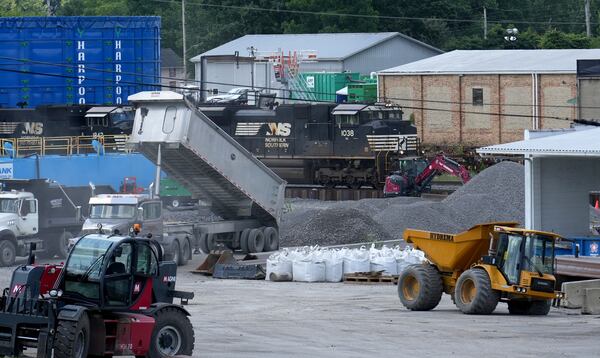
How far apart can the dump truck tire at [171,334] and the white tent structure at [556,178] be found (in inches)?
571

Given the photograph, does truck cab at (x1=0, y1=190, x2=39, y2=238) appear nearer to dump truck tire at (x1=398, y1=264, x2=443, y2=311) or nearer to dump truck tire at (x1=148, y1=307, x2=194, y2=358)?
dump truck tire at (x1=398, y1=264, x2=443, y2=311)

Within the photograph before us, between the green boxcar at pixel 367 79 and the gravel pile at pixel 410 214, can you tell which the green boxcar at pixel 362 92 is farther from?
the gravel pile at pixel 410 214

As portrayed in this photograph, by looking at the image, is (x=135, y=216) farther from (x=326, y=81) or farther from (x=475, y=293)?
(x=326, y=81)

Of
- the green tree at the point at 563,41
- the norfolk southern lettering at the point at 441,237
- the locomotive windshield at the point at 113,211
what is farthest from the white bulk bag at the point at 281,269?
the green tree at the point at 563,41

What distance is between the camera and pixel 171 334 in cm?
1491

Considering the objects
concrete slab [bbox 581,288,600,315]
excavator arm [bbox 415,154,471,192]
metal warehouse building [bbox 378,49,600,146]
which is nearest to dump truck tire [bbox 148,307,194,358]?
concrete slab [bbox 581,288,600,315]

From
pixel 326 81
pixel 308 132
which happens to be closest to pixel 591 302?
pixel 308 132

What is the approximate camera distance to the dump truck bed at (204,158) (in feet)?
97.9

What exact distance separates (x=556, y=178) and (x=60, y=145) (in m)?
22.6

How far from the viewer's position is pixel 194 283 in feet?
88.7

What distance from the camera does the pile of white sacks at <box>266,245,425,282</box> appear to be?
89.5ft

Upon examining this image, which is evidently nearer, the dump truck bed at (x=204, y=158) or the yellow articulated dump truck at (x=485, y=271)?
the yellow articulated dump truck at (x=485, y=271)

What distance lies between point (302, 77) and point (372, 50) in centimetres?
875

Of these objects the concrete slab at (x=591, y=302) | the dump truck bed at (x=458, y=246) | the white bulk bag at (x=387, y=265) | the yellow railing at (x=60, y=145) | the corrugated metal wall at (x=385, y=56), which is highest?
the corrugated metal wall at (x=385, y=56)
